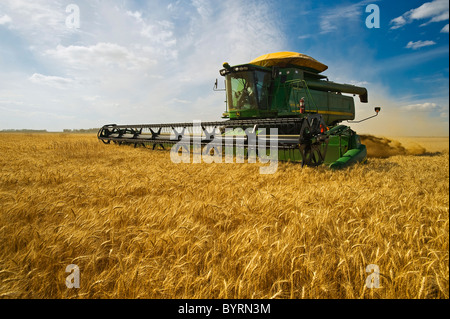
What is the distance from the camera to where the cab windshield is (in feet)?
24.8

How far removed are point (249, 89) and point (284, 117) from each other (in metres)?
1.63

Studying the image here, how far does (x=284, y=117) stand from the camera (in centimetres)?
806

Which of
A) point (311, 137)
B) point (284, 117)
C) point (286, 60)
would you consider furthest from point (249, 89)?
point (311, 137)

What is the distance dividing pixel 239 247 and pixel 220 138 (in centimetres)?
579

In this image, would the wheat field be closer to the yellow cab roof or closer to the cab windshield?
the cab windshield

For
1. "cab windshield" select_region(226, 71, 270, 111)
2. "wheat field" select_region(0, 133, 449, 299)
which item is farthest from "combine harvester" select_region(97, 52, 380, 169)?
"wheat field" select_region(0, 133, 449, 299)

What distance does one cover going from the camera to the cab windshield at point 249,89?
7.55m

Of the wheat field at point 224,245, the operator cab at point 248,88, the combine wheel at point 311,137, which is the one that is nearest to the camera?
the wheat field at point 224,245

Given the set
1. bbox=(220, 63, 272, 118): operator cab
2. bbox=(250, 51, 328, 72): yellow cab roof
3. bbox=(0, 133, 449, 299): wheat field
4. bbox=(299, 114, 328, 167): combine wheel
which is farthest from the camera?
bbox=(250, 51, 328, 72): yellow cab roof

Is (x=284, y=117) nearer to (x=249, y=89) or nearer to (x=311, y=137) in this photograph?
(x=249, y=89)

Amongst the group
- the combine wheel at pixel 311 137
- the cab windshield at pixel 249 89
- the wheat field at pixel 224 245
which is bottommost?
the wheat field at pixel 224 245

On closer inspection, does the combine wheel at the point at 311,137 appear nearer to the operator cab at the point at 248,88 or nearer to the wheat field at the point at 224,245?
the operator cab at the point at 248,88

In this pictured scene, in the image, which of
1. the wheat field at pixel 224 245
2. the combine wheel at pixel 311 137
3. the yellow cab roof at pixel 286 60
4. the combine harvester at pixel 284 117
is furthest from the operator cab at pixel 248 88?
the wheat field at pixel 224 245
